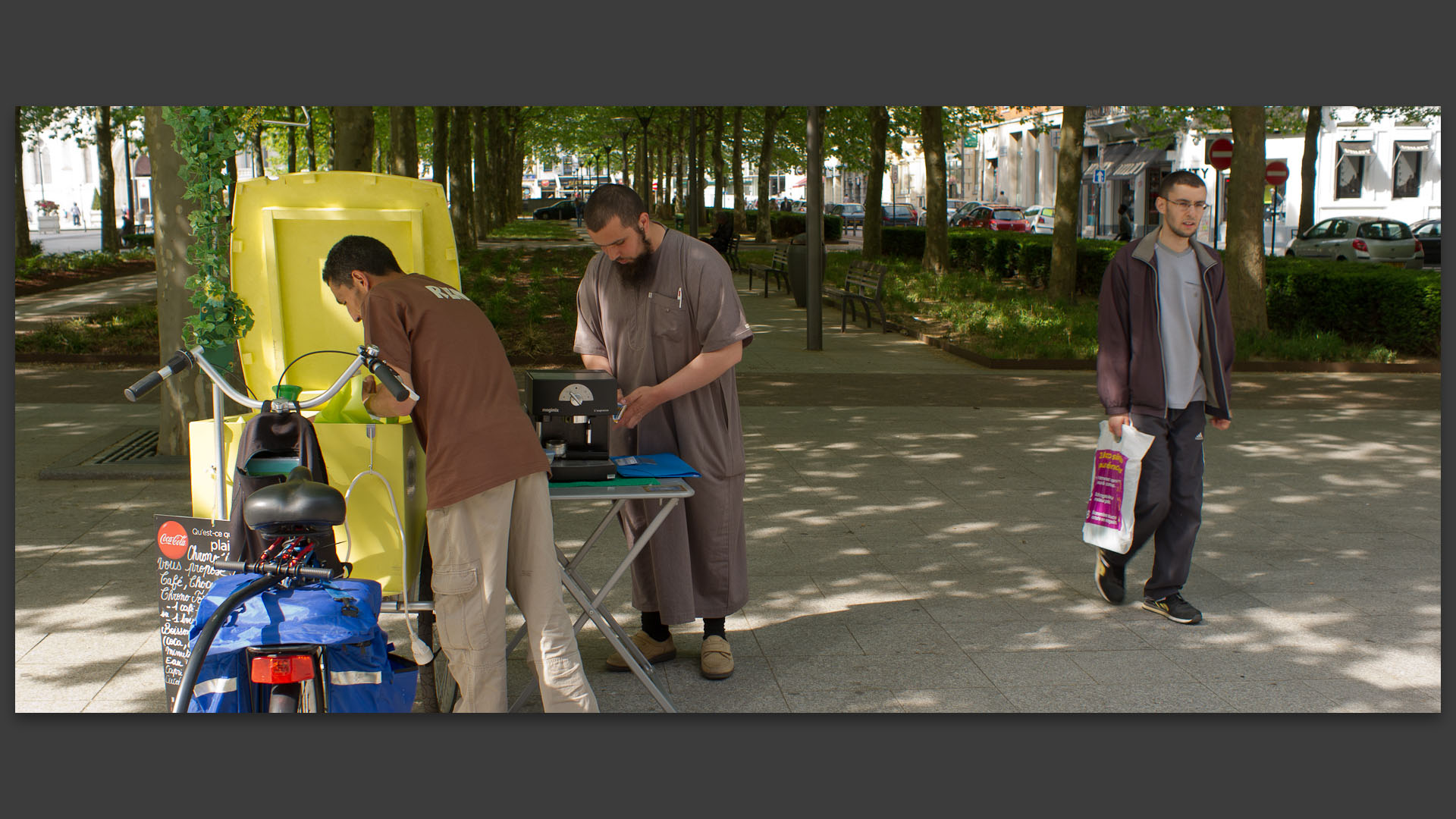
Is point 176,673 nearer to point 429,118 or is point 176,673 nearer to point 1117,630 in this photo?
point 1117,630

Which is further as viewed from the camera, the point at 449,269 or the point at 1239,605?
the point at 1239,605

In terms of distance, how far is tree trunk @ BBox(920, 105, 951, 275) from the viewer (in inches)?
932

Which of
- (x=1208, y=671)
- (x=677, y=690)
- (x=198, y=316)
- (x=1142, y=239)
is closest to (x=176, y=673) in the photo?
(x=198, y=316)

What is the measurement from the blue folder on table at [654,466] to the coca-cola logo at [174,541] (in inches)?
54.9

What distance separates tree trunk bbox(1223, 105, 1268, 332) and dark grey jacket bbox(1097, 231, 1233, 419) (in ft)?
32.4

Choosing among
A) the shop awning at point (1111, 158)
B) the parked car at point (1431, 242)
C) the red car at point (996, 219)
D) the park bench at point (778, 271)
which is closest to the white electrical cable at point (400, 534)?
the park bench at point (778, 271)

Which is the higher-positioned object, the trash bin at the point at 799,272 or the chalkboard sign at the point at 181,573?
the trash bin at the point at 799,272

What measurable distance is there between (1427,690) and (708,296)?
2957mm

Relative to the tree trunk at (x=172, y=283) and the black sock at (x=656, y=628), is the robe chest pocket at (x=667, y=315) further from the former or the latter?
the tree trunk at (x=172, y=283)

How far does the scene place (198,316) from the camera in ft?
15.2

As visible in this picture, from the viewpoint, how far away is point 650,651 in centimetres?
495

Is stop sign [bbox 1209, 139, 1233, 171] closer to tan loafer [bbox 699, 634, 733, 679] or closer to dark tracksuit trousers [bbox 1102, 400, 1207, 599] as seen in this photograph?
dark tracksuit trousers [bbox 1102, 400, 1207, 599]

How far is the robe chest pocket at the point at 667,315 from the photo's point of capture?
4703mm

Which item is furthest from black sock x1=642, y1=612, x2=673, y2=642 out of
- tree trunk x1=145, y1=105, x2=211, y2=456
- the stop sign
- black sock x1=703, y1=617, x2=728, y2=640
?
the stop sign
